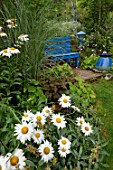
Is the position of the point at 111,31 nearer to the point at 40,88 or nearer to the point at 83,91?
the point at 83,91

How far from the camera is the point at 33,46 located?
2385mm

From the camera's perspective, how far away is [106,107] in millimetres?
2760

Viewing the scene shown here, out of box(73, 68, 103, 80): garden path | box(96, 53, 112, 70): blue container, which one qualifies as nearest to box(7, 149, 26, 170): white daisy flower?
box(73, 68, 103, 80): garden path

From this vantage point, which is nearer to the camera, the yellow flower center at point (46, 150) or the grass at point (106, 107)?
the yellow flower center at point (46, 150)

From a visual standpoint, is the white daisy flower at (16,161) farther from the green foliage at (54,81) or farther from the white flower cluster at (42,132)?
the green foliage at (54,81)

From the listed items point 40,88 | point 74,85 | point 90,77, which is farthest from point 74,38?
point 40,88

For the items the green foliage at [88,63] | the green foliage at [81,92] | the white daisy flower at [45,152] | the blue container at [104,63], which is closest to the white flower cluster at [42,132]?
the white daisy flower at [45,152]

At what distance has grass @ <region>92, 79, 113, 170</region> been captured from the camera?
215 cm

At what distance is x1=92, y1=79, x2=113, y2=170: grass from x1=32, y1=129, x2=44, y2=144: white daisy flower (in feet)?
2.47

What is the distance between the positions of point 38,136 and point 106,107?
1.46 metres

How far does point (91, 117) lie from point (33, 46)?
93 cm

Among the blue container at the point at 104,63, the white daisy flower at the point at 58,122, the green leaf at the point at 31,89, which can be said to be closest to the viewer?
the white daisy flower at the point at 58,122

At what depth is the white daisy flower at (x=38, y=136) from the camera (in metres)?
1.46

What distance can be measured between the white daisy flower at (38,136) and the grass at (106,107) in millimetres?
752
